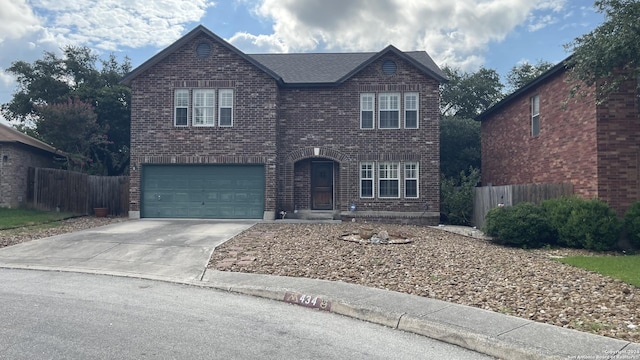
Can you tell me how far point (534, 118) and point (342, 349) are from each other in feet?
51.3

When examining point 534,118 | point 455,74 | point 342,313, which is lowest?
point 342,313

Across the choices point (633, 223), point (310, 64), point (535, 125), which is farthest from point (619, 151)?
point (310, 64)

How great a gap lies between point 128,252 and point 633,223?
13.4m

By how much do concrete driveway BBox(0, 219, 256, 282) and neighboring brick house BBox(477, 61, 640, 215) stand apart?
1116 cm

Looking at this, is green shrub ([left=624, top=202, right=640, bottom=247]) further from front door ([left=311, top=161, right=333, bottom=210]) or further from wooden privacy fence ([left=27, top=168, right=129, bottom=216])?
wooden privacy fence ([left=27, top=168, right=129, bottom=216])

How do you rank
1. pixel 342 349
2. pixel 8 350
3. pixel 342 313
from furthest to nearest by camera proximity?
pixel 342 313, pixel 342 349, pixel 8 350

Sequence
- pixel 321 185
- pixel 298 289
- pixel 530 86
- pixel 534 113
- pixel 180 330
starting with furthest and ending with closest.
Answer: pixel 321 185 → pixel 534 113 → pixel 530 86 → pixel 298 289 → pixel 180 330

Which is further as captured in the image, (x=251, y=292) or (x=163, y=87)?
(x=163, y=87)

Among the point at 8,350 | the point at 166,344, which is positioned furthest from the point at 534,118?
the point at 8,350

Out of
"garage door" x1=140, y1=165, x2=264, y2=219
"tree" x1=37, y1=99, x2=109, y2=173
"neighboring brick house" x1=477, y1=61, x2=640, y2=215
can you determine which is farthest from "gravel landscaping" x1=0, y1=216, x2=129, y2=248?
"neighboring brick house" x1=477, y1=61, x2=640, y2=215

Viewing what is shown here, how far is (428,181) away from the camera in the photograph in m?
19.0

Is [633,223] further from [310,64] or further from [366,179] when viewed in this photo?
Result: [310,64]

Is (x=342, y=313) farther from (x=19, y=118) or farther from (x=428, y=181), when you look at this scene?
(x=19, y=118)

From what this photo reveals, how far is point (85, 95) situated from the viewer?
25.3m
